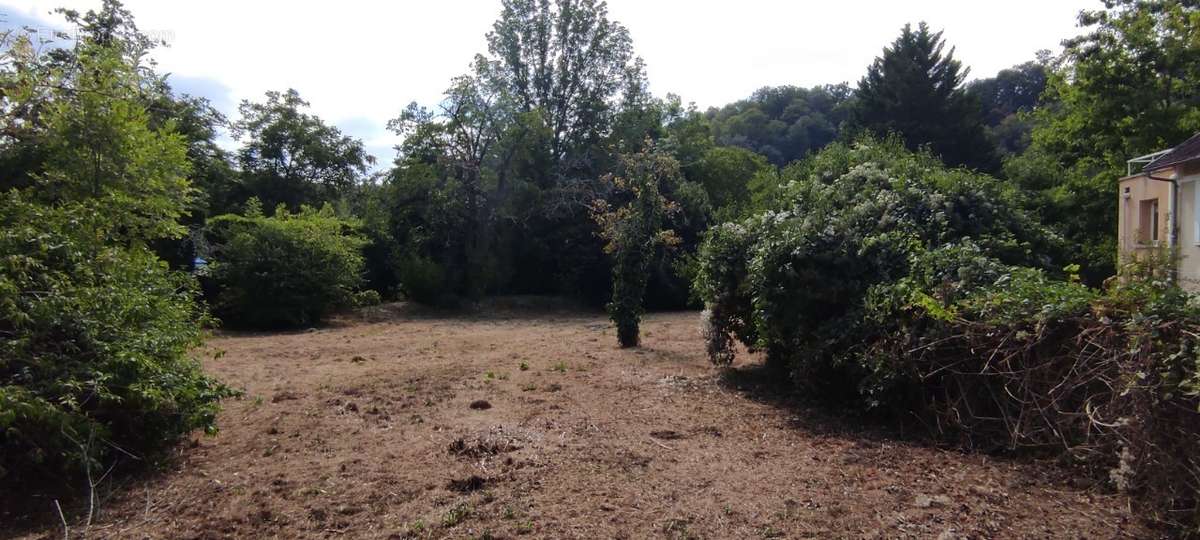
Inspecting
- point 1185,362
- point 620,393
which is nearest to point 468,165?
point 620,393

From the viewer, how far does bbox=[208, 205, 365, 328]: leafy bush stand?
1602cm

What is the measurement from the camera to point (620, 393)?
25.3 feet

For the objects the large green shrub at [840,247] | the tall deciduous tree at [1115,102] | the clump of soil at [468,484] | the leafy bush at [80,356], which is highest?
the tall deciduous tree at [1115,102]

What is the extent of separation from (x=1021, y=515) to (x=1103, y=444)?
77cm

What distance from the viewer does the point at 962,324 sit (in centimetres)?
515

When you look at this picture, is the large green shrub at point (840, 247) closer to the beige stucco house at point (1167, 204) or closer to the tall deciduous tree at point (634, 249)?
the tall deciduous tree at point (634, 249)

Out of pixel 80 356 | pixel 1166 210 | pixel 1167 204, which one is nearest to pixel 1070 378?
pixel 80 356

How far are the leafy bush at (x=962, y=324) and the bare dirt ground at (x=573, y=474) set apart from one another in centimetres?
32

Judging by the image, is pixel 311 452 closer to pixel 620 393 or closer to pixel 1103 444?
pixel 620 393

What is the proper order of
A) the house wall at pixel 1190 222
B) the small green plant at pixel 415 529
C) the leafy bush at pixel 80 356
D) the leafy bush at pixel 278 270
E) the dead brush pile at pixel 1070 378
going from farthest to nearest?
the leafy bush at pixel 278 270 < the house wall at pixel 1190 222 < the leafy bush at pixel 80 356 < the small green plant at pixel 415 529 < the dead brush pile at pixel 1070 378

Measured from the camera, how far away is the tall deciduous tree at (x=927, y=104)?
30.8 meters

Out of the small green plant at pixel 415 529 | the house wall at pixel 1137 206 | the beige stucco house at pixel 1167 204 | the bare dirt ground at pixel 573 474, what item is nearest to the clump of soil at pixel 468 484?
the bare dirt ground at pixel 573 474

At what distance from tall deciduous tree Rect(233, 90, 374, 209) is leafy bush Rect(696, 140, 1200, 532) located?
63.7 feet

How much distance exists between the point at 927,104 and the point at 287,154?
2544 cm
